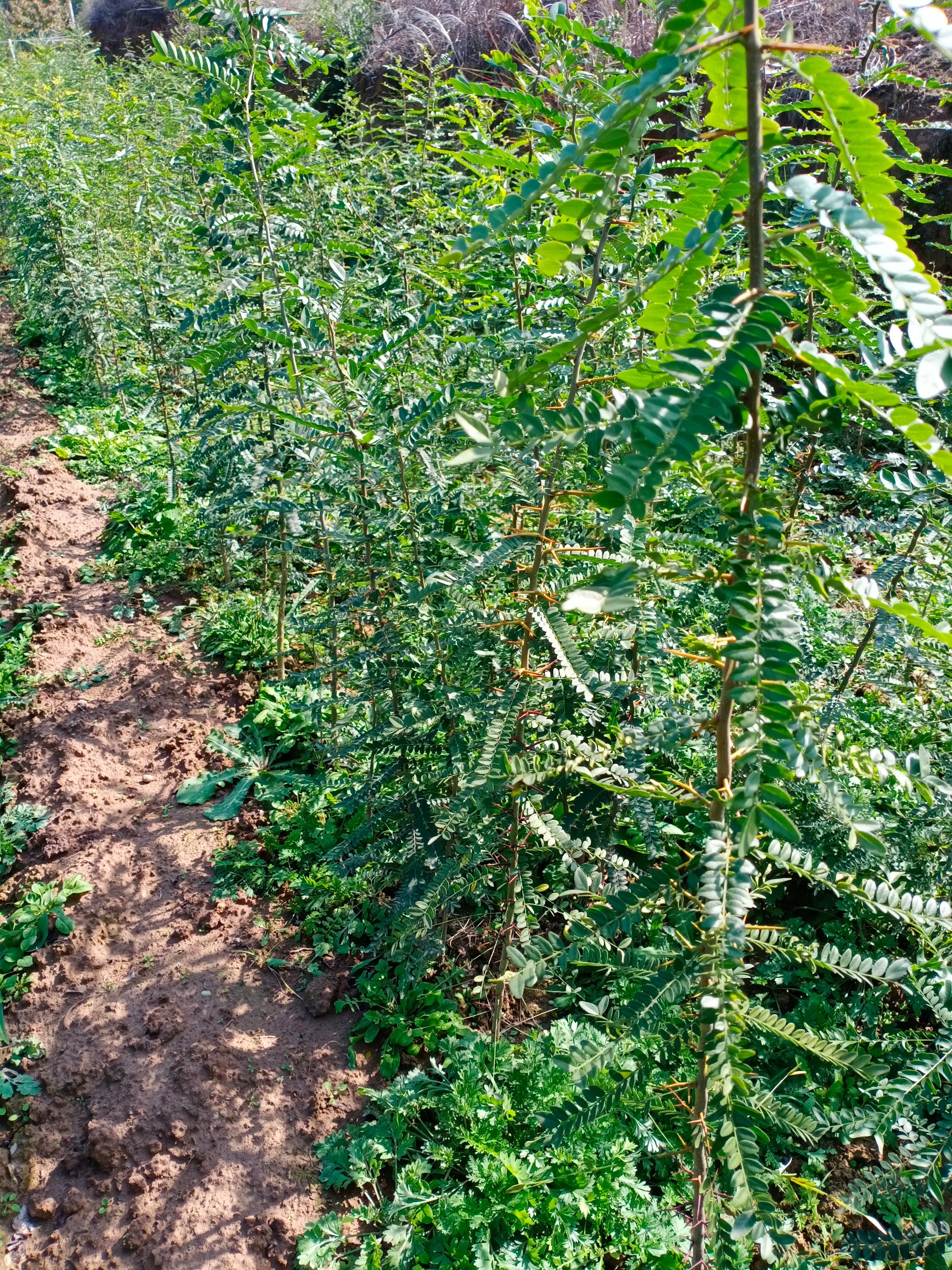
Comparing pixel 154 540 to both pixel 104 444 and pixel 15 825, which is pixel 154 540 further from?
pixel 15 825

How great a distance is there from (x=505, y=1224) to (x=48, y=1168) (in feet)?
4.77

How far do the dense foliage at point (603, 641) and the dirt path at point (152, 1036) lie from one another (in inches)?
7.0

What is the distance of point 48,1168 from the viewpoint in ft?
8.44

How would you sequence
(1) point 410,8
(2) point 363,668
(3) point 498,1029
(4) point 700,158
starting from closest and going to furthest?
(4) point 700,158 → (3) point 498,1029 → (2) point 363,668 → (1) point 410,8

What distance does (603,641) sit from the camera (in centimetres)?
216

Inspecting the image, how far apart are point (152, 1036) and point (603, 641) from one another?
204cm

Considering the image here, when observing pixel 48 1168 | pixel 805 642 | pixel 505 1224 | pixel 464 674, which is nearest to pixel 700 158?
pixel 464 674

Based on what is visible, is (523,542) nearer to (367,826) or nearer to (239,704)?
(367,826)

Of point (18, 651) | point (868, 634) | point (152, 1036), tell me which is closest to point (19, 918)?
point (152, 1036)

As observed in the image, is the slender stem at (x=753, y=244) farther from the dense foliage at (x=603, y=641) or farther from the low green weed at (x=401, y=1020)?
the low green weed at (x=401, y=1020)

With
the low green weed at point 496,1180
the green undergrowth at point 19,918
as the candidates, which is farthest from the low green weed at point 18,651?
the low green weed at point 496,1180

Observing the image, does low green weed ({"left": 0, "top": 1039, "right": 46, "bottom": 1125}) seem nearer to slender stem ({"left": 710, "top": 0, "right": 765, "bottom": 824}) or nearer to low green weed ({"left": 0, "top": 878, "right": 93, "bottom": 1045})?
low green weed ({"left": 0, "top": 878, "right": 93, "bottom": 1045})

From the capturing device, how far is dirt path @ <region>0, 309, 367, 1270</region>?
2.39 m

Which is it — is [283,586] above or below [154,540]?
above
